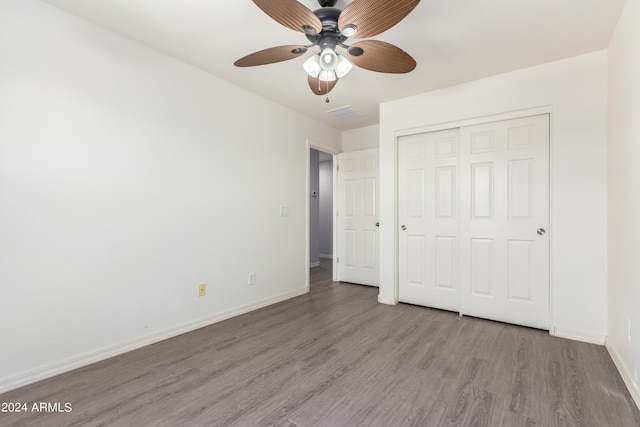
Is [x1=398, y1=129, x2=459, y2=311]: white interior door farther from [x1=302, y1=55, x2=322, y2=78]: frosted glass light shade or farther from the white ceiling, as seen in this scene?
[x1=302, y1=55, x2=322, y2=78]: frosted glass light shade

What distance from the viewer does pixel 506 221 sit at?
117 inches

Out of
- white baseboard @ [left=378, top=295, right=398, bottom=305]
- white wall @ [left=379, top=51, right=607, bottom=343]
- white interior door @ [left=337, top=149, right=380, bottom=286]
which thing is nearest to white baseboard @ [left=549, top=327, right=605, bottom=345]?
white wall @ [left=379, top=51, right=607, bottom=343]

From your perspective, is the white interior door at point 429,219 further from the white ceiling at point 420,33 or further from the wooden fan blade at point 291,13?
the wooden fan blade at point 291,13

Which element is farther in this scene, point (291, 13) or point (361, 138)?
point (361, 138)

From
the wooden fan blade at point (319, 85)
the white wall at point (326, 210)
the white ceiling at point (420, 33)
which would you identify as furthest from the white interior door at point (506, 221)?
the white wall at point (326, 210)

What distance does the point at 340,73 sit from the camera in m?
2.13

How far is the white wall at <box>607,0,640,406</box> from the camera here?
1779 millimetres

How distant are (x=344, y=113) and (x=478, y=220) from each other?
213 centimetres

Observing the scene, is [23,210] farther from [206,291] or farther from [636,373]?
[636,373]

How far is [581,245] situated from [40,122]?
4.22 metres

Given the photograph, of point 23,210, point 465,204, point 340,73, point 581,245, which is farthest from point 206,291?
point 581,245

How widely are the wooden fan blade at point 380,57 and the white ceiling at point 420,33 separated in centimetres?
32

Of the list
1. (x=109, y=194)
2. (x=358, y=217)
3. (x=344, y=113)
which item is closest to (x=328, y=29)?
(x=109, y=194)

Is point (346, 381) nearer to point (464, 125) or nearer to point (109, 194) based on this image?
point (109, 194)
